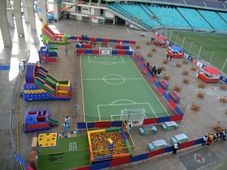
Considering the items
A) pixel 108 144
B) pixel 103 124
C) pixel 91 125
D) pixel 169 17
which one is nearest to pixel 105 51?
pixel 103 124

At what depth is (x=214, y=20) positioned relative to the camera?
6303 cm

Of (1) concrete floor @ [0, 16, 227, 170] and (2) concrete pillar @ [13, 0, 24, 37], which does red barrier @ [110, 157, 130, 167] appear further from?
(2) concrete pillar @ [13, 0, 24, 37]

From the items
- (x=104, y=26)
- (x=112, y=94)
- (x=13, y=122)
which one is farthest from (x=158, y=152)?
(x=104, y=26)

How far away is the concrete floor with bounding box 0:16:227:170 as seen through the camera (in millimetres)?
15797

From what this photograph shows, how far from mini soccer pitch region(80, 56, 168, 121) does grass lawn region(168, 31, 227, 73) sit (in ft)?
53.8

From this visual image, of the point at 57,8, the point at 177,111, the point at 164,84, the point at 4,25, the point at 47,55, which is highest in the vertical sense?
the point at 57,8

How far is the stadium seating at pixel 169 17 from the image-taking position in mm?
56625

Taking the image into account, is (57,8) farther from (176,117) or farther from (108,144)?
(108,144)

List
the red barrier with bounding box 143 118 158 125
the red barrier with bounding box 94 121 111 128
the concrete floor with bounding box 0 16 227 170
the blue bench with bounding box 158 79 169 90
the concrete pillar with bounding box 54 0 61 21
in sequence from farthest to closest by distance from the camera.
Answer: the concrete pillar with bounding box 54 0 61 21
the blue bench with bounding box 158 79 169 90
the red barrier with bounding box 143 118 158 125
the red barrier with bounding box 94 121 111 128
the concrete floor with bounding box 0 16 227 170

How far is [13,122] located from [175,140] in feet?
48.7

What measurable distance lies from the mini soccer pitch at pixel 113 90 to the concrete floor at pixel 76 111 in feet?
4.26

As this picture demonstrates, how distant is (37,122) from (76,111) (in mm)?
4102

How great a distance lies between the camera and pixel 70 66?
Result: 28984 mm

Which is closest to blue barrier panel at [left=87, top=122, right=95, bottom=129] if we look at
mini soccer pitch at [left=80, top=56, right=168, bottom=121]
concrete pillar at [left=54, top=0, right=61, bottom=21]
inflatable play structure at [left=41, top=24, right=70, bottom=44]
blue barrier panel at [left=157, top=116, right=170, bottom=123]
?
mini soccer pitch at [left=80, top=56, right=168, bottom=121]
